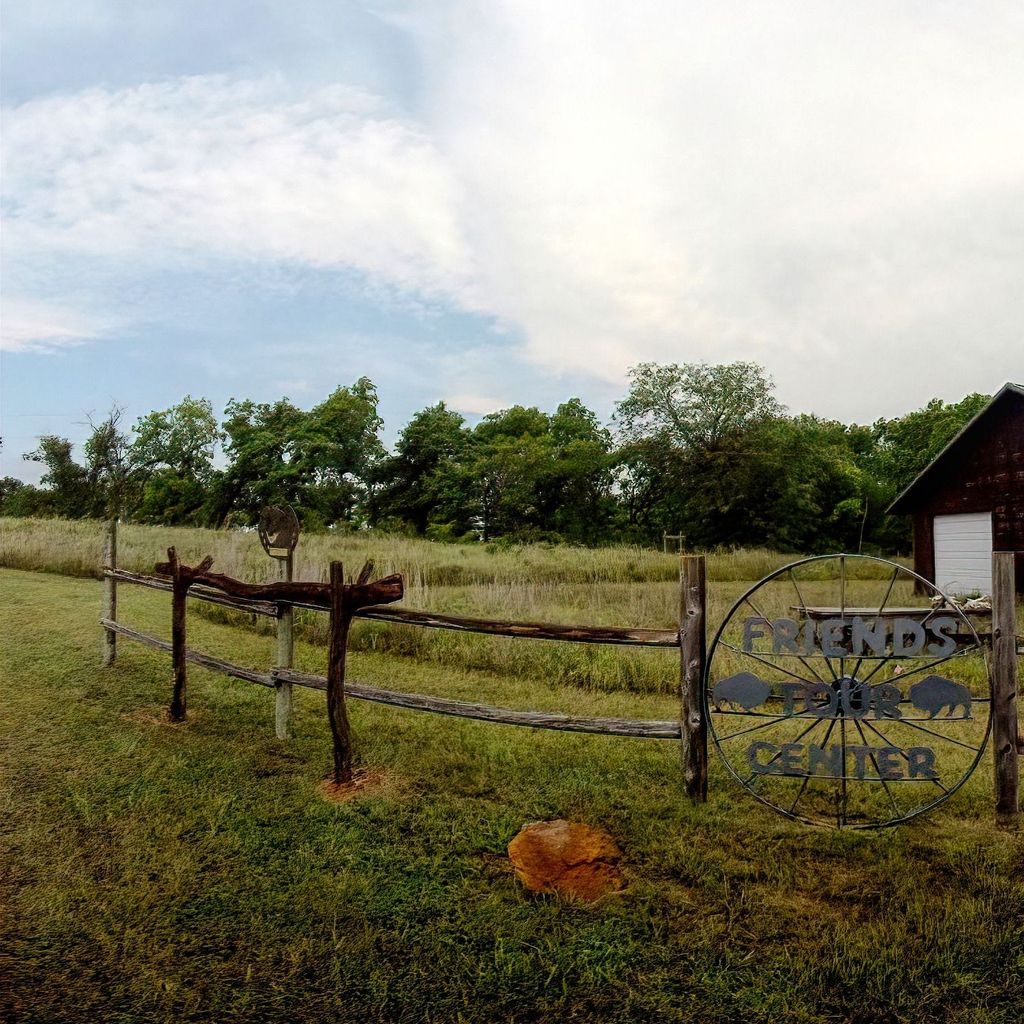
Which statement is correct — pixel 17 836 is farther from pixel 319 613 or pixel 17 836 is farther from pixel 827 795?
pixel 319 613

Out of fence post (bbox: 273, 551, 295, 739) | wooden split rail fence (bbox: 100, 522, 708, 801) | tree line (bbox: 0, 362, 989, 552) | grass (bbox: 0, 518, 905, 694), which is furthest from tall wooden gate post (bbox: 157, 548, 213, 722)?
tree line (bbox: 0, 362, 989, 552)

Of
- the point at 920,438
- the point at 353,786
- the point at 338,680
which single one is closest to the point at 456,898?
the point at 353,786

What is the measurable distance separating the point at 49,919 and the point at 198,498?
43287 mm

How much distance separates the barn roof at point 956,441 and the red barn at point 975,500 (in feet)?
0.06

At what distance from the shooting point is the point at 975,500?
15.7 meters

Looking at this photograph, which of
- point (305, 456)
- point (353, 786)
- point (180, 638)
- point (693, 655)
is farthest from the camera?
point (305, 456)

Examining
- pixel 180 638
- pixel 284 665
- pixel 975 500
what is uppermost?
pixel 975 500

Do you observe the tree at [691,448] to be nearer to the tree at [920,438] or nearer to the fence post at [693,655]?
the tree at [920,438]

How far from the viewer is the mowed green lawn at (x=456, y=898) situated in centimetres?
285

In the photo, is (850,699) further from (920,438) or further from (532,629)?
(920,438)

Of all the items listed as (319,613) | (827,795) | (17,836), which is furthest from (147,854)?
(319,613)

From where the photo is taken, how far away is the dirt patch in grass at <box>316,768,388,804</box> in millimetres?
4707

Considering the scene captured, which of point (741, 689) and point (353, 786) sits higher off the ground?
point (741, 689)

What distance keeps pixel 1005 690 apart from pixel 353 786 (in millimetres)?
4108
